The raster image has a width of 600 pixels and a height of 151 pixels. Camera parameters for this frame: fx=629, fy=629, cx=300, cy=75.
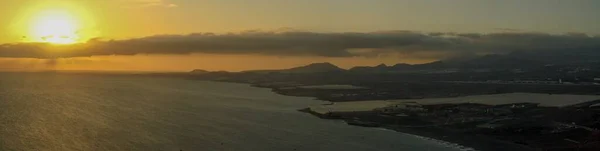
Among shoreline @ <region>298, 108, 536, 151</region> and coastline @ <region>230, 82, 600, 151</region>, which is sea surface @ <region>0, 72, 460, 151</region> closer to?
shoreline @ <region>298, 108, 536, 151</region>

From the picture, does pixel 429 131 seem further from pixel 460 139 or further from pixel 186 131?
pixel 186 131

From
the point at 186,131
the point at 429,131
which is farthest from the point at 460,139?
the point at 186,131

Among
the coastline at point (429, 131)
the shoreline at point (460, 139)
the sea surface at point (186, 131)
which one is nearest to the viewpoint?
the shoreline at point (460, 139)

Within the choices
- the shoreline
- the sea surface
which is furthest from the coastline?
the sea surface

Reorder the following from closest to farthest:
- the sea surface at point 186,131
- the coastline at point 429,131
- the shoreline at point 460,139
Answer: the shoreline at point 460,139 → the coastline at point 429,131 → the sea surface at point 186,131

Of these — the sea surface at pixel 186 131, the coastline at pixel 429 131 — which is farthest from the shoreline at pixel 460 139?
the sea surface at pixel 186 131

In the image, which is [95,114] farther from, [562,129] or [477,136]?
[562,129]

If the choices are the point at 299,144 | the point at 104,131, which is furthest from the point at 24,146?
the point at 299,144

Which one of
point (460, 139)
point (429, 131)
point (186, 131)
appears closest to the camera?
point (460, 139)

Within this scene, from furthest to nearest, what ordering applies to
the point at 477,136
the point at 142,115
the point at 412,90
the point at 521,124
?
the point at 412,90 < the point at 142,115 < the point at 521,124 < the point at 477,136

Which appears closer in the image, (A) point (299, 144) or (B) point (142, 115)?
(A) point (299, 144)

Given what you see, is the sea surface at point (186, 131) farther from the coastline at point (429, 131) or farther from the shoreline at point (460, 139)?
the coastline at point (429, 131)
